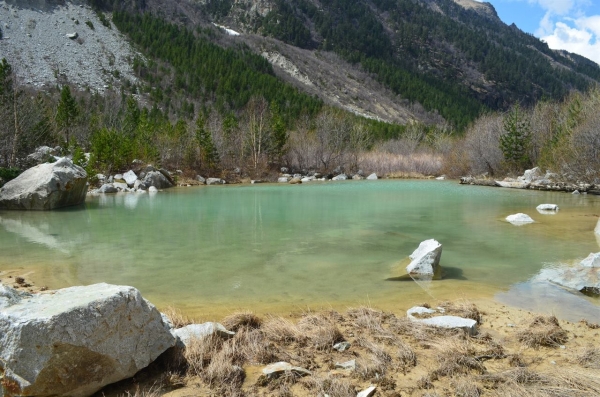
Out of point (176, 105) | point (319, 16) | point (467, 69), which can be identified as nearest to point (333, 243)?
point (176, 105)

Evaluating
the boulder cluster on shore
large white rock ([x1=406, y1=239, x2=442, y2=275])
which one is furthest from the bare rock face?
the boulder cluster on shore

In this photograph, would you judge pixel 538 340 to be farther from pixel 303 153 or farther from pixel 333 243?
pixel 303 153

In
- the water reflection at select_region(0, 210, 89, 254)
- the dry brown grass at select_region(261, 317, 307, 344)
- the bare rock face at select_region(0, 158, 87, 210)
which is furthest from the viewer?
the bare rock face at select_region(0, 158, 87, 210)

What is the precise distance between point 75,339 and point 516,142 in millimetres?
46218

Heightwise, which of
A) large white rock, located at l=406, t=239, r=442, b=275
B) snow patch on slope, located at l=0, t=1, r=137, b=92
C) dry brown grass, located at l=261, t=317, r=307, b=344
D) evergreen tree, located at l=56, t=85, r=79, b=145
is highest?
snow patch on slope, located at l=0, t=1, r=137, b=92

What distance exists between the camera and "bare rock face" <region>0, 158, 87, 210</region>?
20.2m

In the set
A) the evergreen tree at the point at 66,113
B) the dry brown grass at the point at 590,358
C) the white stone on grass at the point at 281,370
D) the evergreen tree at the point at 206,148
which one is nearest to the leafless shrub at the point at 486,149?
the evergreen tree at the point at 206,148

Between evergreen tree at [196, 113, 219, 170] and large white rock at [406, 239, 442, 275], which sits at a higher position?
evergreen tree at [196, 113, 219, 170]

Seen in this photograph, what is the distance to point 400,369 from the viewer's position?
4707mm

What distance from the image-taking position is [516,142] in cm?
4291

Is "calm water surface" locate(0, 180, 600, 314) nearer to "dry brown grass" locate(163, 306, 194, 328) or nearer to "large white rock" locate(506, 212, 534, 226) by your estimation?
"large white rock" locate(506, 212, 534, 226)

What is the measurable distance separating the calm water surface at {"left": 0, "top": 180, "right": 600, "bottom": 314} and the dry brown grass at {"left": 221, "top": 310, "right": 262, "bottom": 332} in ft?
3.21

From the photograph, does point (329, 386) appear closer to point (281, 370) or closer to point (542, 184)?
point (281, 370)

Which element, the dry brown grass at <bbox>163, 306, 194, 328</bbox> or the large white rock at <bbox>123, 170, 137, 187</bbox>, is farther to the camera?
the large white rock at <bbox>123, 170, 137, 187</bbox>
